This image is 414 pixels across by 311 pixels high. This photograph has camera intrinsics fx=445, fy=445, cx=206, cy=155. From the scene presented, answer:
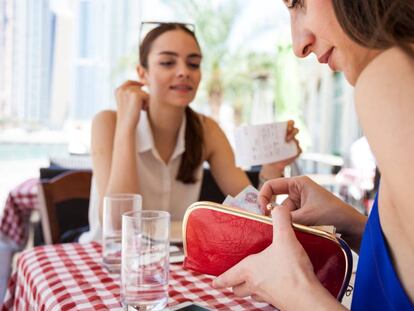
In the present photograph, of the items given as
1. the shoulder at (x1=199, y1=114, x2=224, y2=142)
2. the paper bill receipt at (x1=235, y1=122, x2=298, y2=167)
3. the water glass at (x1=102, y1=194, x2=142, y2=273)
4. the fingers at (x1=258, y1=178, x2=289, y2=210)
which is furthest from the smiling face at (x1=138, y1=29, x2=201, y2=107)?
the fingers at (x1=258, y1=178, x2=289, y2=210)

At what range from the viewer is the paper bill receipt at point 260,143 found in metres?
1.49

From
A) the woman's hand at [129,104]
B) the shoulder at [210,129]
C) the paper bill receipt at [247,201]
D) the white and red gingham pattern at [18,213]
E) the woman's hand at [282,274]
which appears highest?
the woman's hand at [129,104]

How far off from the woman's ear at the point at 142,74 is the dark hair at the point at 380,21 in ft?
5.37

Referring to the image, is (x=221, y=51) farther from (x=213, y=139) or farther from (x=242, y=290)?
(x=242, y=290)

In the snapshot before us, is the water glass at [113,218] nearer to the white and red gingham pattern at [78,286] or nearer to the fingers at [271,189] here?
the white and red gingham pattern at [78,286]

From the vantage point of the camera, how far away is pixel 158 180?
6.68ft

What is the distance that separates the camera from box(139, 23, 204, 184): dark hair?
6.79ft

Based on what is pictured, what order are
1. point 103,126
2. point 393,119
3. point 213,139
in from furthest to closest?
point 213,139, point 103,126, point 393,119

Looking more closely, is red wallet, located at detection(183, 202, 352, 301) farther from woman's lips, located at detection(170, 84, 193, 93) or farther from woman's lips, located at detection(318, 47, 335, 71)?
woman's lips, located at detection(170, 84, 193, 93)

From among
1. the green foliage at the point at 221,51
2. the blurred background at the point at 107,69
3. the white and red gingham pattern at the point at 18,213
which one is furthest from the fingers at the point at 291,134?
the green foliage at the point at 221,51

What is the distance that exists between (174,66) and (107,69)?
10.1 metres

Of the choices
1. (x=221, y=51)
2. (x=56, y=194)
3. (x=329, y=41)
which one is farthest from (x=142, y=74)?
(x=221, y=51)

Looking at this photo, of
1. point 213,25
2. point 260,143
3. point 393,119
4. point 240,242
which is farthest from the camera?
point 213,25

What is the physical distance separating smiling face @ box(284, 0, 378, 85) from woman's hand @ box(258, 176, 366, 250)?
0.32 metres
